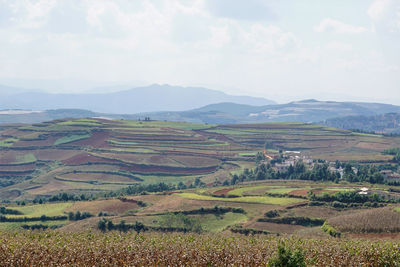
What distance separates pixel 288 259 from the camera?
89.2ft

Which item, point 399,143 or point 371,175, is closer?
point 371,175

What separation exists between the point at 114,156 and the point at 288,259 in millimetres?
135281

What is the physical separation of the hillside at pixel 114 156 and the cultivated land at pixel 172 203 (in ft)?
1.39

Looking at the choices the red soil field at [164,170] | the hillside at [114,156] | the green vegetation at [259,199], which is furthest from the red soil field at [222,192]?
the red soil field at [164,170]

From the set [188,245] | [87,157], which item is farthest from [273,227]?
[87,157]

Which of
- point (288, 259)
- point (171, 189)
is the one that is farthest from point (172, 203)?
point (288, 259)

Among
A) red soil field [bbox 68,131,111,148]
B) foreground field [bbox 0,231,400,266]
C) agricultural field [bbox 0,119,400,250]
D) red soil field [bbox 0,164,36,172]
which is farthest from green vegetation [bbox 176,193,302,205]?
red soil field [bbox 68,131,111,148]

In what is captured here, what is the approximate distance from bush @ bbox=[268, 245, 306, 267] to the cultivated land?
5910 mm

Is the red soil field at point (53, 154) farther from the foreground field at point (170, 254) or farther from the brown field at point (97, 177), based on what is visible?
the foreground field at point (170, 254)

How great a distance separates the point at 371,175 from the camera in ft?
337

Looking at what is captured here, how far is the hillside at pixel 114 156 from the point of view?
13762 cm

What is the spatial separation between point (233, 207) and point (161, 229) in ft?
Answer: 53.7

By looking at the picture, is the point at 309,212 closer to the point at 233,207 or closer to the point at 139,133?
the point at 233,207

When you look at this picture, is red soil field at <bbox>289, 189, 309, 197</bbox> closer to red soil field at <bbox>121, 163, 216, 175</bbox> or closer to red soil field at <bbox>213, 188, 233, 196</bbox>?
red soil field at <bbox>213, 188, 233, 196</bbox>
